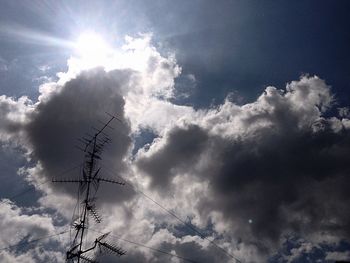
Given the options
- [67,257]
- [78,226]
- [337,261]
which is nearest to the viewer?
[337,261]

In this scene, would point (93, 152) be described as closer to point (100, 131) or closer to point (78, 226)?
point (100, 131)

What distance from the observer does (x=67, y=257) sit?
34062 mm

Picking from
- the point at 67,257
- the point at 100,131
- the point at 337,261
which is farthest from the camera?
the point at 100,131

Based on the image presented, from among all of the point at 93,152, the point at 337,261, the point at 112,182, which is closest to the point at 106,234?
the point at 112,182

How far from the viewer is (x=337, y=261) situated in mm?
27766

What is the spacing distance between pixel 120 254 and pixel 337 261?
686 inches

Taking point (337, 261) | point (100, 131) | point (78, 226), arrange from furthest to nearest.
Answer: point (100, 131) < point (78, 226) < point (337, 261)

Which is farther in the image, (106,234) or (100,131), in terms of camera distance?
(100,131)

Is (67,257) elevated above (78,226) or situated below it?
below

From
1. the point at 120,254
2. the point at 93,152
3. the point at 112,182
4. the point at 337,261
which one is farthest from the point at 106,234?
the point at 337,261

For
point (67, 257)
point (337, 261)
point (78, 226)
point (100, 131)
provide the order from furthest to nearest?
point (100, 131) → point (78, 226) → point (67, 257) → point (337, 261)

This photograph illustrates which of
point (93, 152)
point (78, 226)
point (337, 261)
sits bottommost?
point (337, 261)

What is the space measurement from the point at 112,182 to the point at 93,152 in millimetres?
4791

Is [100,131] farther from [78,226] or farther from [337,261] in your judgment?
[337,261]
